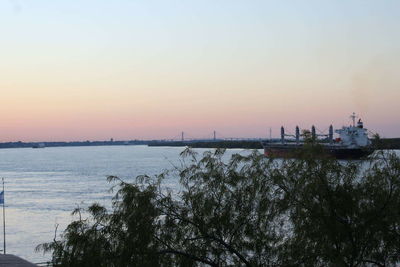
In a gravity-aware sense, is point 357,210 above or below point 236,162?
below

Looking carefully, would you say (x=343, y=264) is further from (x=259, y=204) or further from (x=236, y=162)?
(x=236, y=162)

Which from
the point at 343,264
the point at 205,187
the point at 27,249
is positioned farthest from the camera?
the point at 27,249

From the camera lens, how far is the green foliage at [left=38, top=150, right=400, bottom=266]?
14.0 meters

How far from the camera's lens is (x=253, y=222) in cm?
1491

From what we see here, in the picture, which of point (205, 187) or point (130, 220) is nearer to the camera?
point (130, 220)

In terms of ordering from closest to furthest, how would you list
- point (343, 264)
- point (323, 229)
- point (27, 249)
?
point (343, 264) → point (323, 229) → point (27, 249)

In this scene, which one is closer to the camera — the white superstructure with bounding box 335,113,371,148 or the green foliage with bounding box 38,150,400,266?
the green foliage with bounding box 38,150,400,266

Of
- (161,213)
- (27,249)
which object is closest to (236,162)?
(161,213)

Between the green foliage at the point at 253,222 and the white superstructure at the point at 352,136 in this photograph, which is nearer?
the green foliage at the point at 253,222

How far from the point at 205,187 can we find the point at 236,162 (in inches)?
44.2

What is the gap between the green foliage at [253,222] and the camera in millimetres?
14008

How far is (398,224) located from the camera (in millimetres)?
14578

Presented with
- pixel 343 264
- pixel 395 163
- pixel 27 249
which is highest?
pixel 395 163

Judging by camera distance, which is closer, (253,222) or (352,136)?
(253,222)
